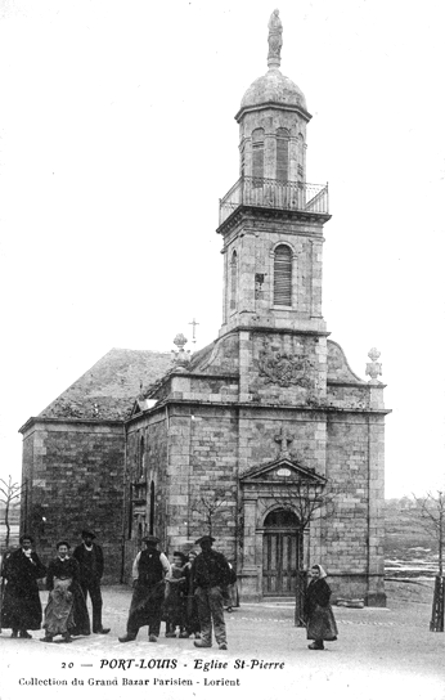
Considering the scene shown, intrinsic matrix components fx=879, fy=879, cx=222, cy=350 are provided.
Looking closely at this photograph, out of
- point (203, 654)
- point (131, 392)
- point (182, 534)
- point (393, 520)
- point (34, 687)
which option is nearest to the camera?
point (34, 687)

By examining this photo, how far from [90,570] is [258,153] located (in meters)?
16.0

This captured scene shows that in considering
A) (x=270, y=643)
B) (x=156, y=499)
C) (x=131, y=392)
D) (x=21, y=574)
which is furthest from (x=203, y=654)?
(x=131, y=392)

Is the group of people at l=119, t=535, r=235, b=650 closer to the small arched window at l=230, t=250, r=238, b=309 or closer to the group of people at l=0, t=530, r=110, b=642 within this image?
the group of people at l=0, t=530, r=110, b=642

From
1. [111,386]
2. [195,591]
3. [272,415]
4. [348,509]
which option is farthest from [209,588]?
[111,386]

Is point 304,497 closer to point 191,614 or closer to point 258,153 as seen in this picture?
point 258,153

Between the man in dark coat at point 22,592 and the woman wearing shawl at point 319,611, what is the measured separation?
4447 mm

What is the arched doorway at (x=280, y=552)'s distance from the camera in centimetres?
2530

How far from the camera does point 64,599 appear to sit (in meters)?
14.1

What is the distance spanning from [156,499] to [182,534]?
7.57 feet

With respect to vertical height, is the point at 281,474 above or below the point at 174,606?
above

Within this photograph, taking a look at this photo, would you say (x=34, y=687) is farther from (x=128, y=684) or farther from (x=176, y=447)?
(x=176, y=447)

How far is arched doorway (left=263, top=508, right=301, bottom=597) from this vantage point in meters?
Answer: 25.3

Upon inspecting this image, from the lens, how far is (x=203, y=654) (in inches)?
528

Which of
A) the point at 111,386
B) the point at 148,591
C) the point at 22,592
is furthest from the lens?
the point at 111,386
